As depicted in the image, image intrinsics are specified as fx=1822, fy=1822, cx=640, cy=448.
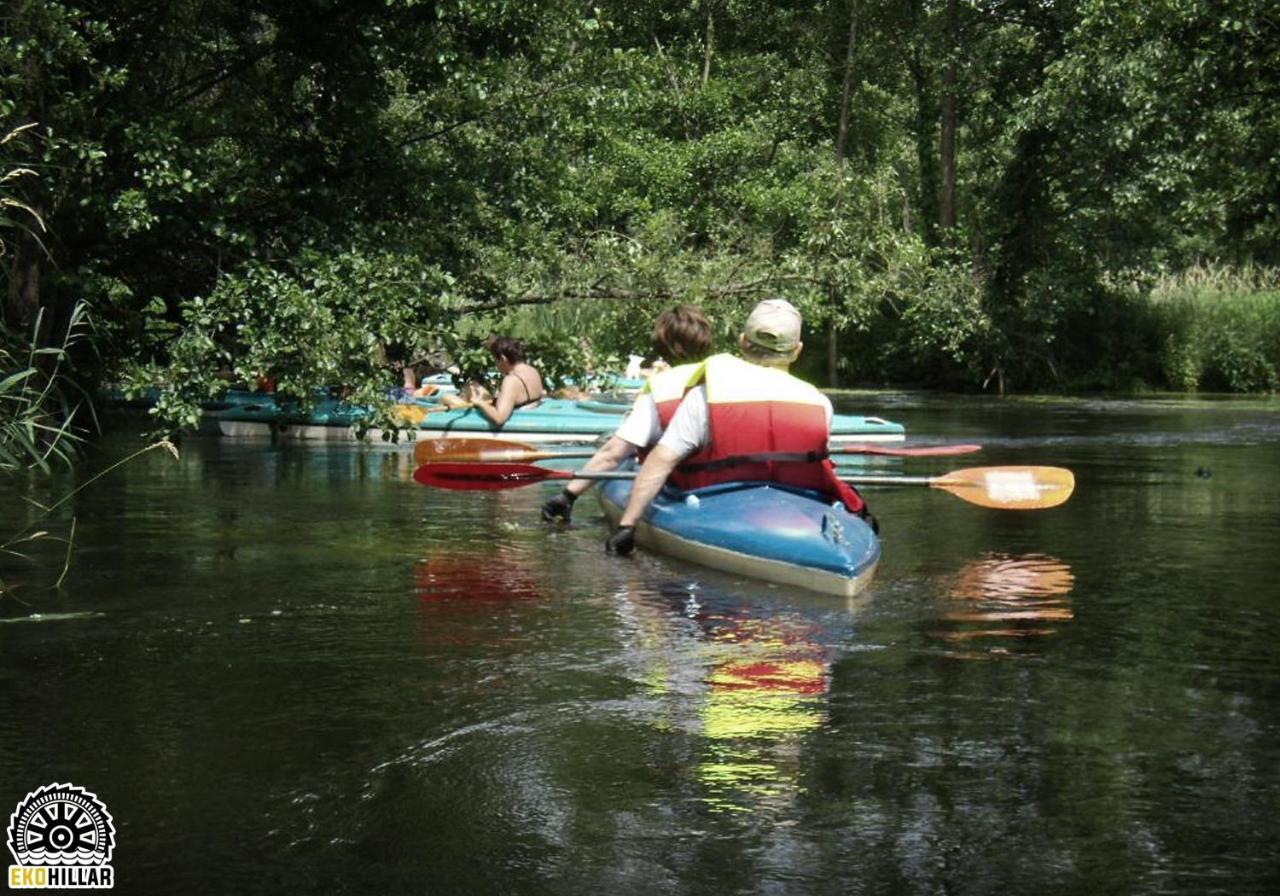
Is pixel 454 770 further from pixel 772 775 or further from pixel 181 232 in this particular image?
pixel 181 232

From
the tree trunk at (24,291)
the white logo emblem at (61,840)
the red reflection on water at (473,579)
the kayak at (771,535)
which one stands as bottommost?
the white logo emblem at (61,840)

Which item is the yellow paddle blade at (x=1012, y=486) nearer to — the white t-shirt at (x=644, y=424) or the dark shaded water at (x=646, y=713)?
the dark shaded water at (x=646, y=713)

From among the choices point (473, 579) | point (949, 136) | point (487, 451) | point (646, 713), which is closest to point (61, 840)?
point (646, 713)

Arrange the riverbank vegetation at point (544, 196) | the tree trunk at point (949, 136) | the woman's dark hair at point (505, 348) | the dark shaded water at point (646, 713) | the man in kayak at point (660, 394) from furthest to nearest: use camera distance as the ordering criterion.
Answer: the tree trunk at point (949, 136) → the woman's dark hair at point (505, 348) → the riverbank vegetation at point (544, 196) → the man in kayak at point (660, 394) → the dark shaded water at point (646, 713)

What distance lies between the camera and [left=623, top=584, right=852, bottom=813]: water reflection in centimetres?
502

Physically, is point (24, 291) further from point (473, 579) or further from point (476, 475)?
point (473, 579)

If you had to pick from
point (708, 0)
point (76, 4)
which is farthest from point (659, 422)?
point (708, 0)

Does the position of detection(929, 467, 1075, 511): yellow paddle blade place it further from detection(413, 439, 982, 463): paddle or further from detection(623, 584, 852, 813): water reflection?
detection(623, 584, 852, 813): water reflection

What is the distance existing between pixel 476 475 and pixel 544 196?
614cm

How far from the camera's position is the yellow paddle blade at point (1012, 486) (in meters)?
10.2

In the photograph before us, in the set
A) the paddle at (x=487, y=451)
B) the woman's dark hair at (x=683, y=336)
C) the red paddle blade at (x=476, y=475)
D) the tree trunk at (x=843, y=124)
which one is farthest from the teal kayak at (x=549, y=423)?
the tree trunk at (x=843, y=124)

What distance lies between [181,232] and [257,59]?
2.38m

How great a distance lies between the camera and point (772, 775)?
5.02 metres

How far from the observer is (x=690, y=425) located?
349 inches
